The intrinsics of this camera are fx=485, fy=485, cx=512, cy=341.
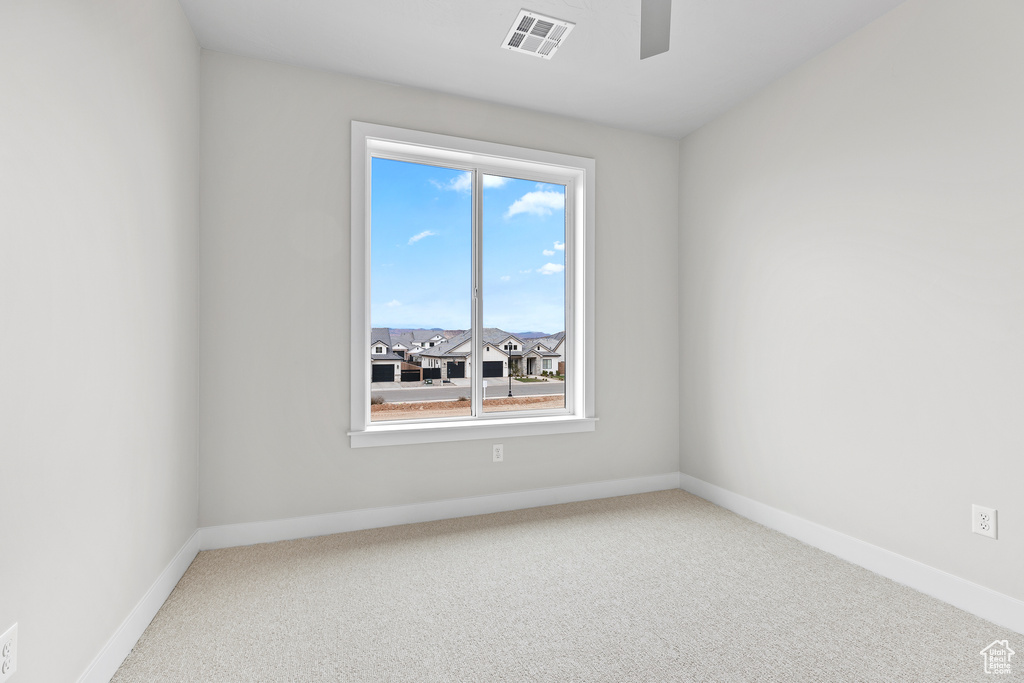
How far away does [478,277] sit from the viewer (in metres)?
3.27

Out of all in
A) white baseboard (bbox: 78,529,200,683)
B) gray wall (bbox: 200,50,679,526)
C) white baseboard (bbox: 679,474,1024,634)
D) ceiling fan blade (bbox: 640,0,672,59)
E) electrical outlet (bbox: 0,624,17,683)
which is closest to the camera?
electrical outlet (bbox: 0,624,17,683)

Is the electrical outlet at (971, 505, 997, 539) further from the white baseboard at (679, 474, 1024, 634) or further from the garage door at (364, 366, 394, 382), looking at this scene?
the garage door at (364, 366, 394, 382)

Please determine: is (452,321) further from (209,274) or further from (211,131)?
(211,131)

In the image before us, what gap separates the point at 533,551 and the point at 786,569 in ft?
4.07

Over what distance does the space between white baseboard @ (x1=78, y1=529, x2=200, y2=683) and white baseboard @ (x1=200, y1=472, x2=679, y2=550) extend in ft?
0.79

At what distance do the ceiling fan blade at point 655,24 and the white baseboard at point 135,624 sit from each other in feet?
8.04

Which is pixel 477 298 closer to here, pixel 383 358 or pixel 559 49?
pixel 383 358

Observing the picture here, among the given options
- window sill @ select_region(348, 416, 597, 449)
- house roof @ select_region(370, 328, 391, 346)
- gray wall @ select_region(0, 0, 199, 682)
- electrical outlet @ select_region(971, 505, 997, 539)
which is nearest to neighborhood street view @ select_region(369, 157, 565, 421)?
house roof @ select_region(370, 328, 391, 346)

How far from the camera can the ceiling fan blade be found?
4.32ft

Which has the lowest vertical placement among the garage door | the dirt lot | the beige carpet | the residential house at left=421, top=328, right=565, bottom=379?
the beige carpet

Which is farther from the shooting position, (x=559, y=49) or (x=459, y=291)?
(x=459, y=291)

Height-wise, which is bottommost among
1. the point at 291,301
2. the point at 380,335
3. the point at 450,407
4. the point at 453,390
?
the point at 450,407

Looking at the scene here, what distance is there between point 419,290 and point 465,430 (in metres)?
0.95

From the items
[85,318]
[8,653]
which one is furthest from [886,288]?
[8,653]
